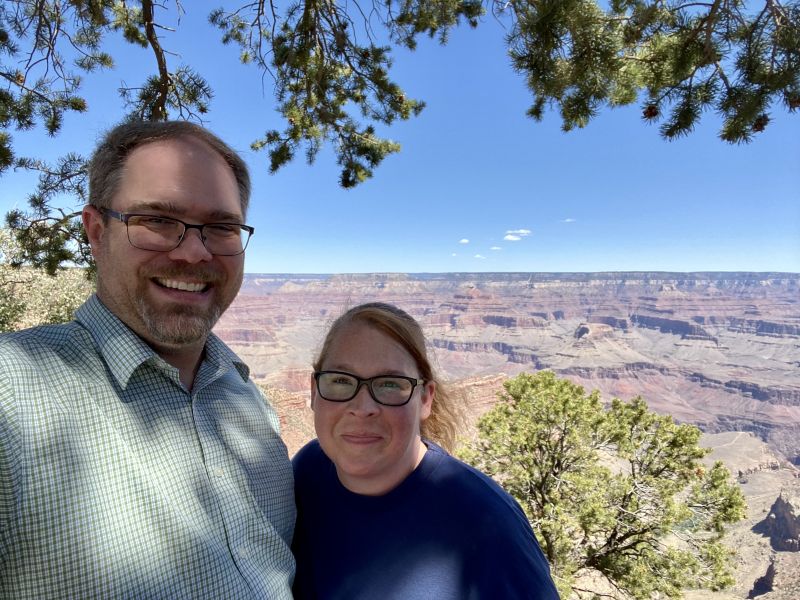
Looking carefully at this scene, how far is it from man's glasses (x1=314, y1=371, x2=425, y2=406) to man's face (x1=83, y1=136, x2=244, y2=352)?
15.6 inches

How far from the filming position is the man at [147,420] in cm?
93

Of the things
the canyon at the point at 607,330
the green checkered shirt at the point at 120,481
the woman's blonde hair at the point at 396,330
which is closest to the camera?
the green checkered shirt at the point at 120,481

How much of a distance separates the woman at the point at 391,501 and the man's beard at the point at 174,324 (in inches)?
14.9

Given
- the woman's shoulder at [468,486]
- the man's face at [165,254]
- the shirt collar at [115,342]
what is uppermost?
the man's face at [165,254]

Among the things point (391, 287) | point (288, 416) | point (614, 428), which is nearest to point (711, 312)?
point (391, 287)

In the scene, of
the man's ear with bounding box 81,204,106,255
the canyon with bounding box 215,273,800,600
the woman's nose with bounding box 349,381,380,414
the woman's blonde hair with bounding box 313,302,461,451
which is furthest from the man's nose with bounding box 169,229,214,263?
the canyon with bounding box 215,273,800,600

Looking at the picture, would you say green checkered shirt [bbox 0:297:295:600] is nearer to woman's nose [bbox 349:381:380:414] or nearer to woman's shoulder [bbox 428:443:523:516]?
woman's nose [bbox 349:381:380:414]

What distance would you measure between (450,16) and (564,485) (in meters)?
7.49

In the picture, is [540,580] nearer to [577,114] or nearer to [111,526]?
[111,526]

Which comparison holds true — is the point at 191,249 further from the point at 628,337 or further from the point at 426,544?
the point at 628,337

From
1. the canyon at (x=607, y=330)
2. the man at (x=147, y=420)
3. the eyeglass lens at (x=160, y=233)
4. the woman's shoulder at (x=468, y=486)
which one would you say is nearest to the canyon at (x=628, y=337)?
the canyon at (x=607, y=330)

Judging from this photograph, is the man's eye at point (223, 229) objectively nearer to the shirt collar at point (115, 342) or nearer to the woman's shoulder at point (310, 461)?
the shirt collar at point (115, 342)

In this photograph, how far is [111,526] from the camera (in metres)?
0.98

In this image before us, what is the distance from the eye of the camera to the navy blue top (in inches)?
43.8
